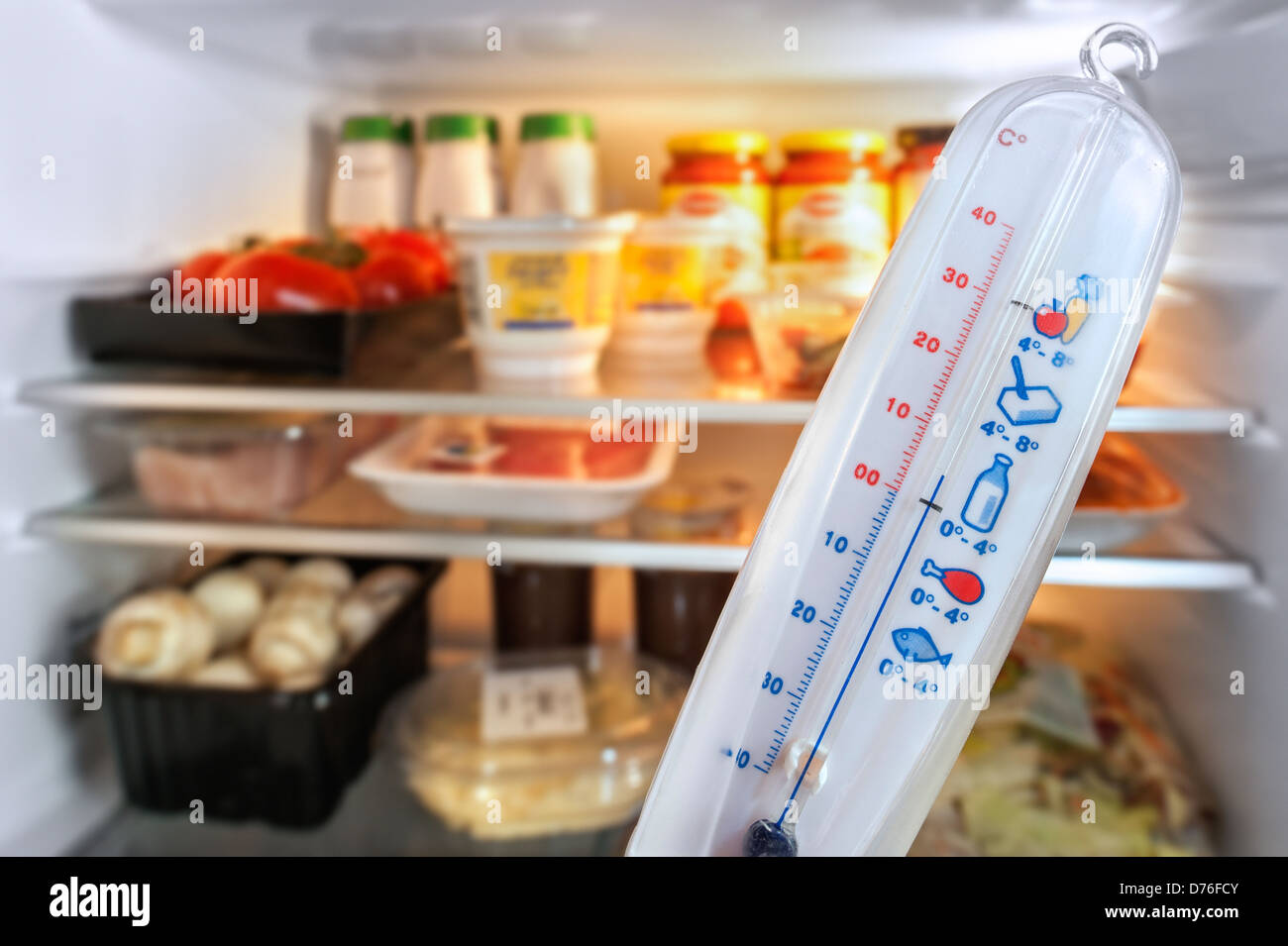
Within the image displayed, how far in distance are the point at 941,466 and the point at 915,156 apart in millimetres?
698

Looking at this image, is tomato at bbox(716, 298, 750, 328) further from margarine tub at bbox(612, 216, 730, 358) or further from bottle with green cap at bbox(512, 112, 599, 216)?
bottle with green cap at bbox(512, 112, 599, 216)

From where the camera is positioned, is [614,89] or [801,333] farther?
[614,89]

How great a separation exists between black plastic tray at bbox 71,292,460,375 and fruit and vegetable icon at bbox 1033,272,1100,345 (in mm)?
640

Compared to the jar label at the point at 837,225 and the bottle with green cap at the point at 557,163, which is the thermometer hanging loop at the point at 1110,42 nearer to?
the jar label at the point at 837,225

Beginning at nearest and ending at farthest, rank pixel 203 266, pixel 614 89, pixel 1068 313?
pixel 1068 313 → pixel 203 266 → pixel 614 89

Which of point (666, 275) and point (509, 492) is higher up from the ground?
point (666, 275)

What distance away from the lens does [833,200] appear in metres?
1.07

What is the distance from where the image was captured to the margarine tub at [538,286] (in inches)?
36.9

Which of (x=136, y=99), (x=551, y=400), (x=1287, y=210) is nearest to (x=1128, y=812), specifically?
(x=1287, y=210)

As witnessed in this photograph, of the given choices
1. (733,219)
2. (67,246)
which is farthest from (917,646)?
(67,246)

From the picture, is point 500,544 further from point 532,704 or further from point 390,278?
point 390,278

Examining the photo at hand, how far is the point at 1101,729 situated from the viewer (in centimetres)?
108
